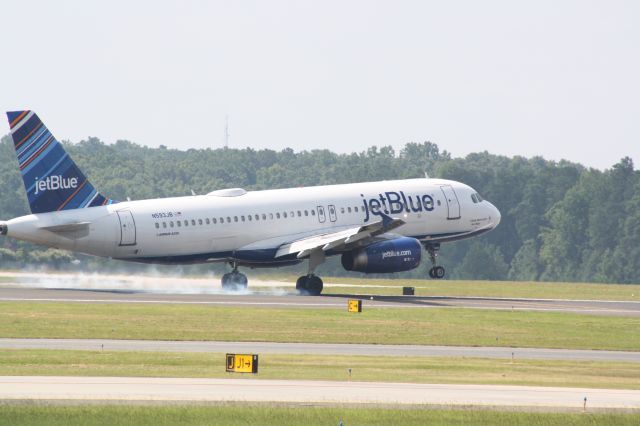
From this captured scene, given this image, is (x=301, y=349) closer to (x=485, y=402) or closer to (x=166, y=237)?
(x=485, y=402)

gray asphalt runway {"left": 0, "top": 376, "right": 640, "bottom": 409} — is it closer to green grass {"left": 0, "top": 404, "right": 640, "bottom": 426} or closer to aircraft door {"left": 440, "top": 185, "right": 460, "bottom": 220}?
green grass {"left": 0, "top": 404, "right": 640, "bottom": 426}

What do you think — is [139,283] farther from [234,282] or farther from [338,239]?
[338,239]

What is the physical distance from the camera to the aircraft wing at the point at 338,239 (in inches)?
2810

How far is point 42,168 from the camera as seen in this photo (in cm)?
6950

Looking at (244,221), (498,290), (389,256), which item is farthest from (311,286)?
(498,290)

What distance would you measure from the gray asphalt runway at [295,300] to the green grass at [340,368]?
20.7 meters

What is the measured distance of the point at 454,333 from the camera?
5512cm

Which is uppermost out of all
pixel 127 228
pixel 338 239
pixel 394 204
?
pixel 394 204

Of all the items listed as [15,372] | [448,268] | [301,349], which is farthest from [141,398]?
[448,268]

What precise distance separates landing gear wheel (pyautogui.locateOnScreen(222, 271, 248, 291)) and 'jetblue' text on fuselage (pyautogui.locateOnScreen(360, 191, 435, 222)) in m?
7.57

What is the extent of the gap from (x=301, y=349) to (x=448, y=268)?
118 meters

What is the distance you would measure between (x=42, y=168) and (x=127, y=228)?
202 inches

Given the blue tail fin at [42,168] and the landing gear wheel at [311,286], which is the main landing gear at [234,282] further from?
the blue tail fin at [42,168]

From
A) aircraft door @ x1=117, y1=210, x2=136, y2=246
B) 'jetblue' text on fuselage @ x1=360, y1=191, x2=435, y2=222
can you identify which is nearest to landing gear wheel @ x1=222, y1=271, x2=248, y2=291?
'jetblue' text on fuselage @ x1=360, y1=191, x2=435, y2=222
